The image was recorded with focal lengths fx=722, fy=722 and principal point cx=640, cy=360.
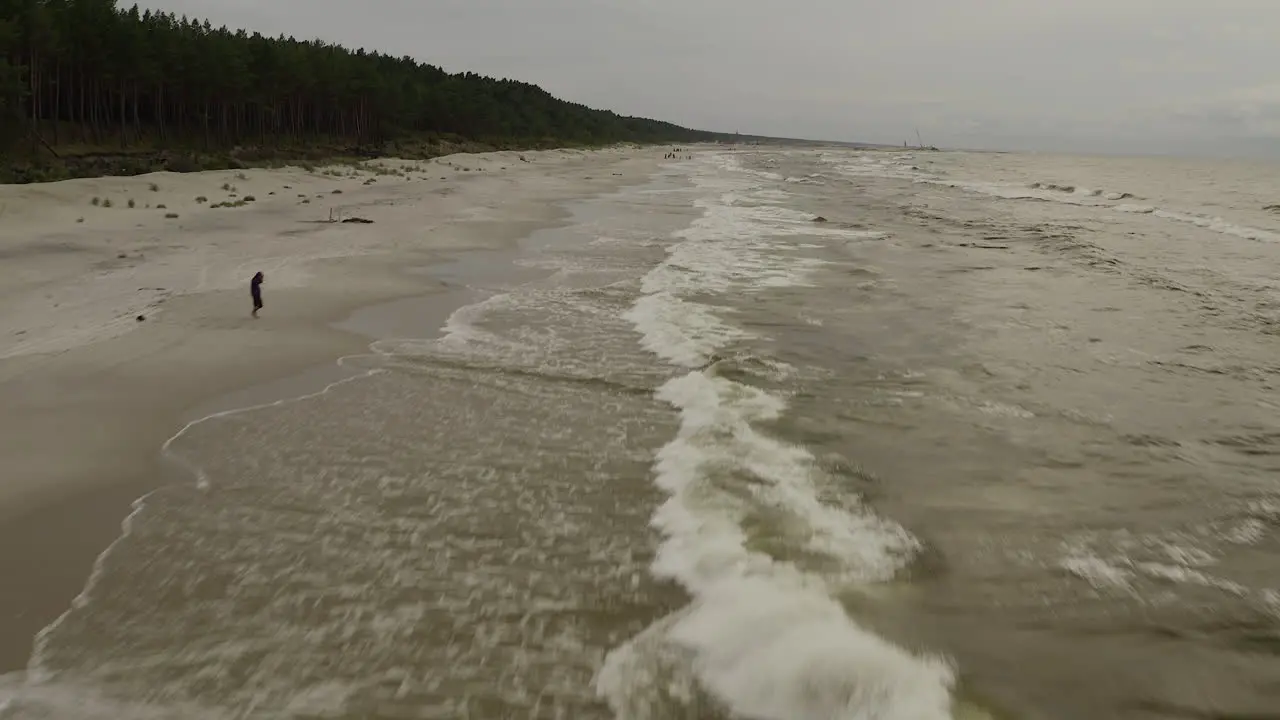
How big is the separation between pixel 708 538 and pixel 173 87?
57.6 m

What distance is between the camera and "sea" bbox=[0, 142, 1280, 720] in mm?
3512

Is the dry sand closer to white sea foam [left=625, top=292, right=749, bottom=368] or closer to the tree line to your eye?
white sea foam [left=625, top=292, right=749, bottom=368]

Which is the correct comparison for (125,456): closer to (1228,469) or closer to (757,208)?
(1228,469)

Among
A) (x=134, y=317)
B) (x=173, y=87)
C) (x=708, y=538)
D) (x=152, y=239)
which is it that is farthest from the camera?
(x=173, y=87)

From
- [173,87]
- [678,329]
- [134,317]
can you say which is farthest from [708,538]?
[173,87]

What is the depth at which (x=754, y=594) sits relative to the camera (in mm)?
4270

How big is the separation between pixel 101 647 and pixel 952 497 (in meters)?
5.52

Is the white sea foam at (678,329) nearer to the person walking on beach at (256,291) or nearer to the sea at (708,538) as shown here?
the sea at (708,538)

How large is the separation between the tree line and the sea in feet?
119

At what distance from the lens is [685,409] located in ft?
23.9

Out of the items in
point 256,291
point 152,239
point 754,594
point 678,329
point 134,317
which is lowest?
point 754,594

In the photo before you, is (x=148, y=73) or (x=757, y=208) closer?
(x=757, y=208)

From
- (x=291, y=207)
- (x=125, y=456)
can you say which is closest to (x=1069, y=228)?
(x=291, y=207)

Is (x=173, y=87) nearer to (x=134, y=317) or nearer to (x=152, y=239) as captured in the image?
(x=152, y=239)
